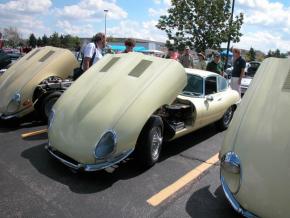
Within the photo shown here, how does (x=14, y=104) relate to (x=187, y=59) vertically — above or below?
below

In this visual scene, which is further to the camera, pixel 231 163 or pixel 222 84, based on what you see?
pixel 222 84

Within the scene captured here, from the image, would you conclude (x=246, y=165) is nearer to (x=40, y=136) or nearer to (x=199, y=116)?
(x=199, y=116)

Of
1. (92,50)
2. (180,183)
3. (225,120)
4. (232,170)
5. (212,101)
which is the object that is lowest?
(180,183)

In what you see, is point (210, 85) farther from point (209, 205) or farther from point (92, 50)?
point (209, 205)

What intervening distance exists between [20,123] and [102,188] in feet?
11.6

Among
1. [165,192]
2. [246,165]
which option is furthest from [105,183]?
[246,165]

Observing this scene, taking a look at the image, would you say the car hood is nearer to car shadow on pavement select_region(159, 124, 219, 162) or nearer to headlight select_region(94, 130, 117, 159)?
headlight select_region(94, 130, 117, 159)

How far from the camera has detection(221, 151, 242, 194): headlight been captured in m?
3.13

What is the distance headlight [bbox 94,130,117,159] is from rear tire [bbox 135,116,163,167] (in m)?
0.52

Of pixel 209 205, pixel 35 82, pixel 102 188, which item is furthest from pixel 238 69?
pixel 102 188

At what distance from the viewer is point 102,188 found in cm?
403

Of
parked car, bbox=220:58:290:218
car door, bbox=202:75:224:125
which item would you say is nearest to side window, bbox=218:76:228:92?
car door, bbox=202:75:224:125

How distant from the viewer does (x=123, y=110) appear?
4309 mm

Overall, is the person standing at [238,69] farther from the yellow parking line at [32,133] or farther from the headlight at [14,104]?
the headlight at [14,104]
